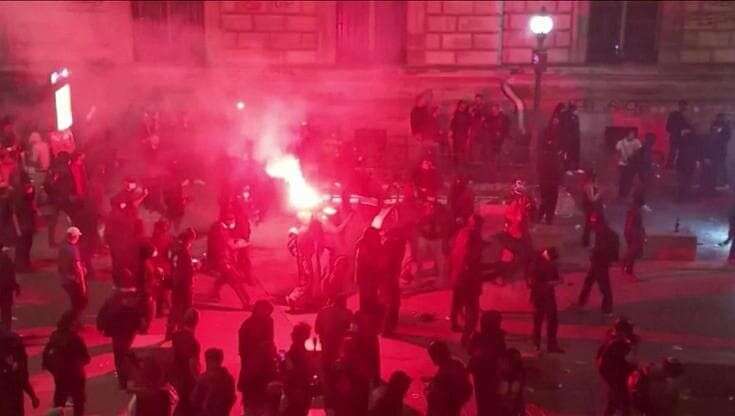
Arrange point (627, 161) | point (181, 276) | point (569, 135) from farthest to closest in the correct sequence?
point (569, 135) → point (627, 161) → point (181, 276)

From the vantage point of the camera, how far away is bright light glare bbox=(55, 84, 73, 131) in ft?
63.3

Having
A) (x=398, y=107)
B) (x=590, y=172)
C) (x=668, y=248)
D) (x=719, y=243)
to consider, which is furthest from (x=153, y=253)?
(x=398, y=107)

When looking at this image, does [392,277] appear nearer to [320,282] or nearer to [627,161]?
[320,282]

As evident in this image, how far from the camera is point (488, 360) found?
916cm

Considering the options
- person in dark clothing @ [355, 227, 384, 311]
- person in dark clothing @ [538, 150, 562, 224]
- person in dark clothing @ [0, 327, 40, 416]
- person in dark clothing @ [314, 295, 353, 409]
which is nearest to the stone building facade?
person in dark clothing @ [538, 150, 562, 224]

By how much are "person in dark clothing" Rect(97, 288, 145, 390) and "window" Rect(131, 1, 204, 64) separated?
1388 centimetres

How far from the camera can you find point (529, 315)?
13.4 meters

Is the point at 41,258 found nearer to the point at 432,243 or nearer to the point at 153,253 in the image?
the point at 153,253

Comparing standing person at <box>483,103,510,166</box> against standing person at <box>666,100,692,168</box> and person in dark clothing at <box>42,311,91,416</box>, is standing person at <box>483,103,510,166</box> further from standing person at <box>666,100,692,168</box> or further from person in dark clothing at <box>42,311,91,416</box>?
person in dark clothing at <box>42,311,91,416</box>

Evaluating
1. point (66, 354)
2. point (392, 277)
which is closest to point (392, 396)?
point (66, 354)

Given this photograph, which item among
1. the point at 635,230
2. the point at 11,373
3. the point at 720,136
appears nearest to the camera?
the point at 11,373

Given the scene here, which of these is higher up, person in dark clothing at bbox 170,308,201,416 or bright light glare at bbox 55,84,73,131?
bright light glare at bbox 55,84,73,131

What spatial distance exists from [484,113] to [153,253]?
424 inches

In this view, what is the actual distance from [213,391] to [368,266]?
374 cm
